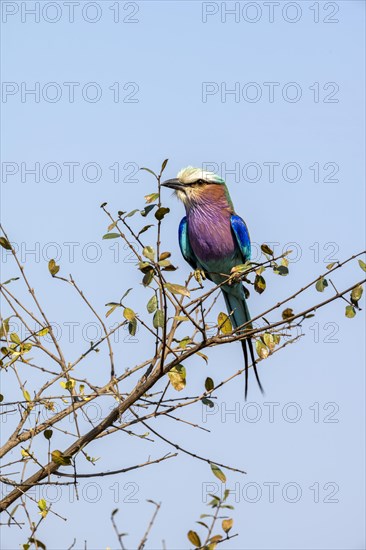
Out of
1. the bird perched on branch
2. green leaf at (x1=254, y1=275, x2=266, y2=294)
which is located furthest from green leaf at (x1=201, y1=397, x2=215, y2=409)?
the bird perched on branch

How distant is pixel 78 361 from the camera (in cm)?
389

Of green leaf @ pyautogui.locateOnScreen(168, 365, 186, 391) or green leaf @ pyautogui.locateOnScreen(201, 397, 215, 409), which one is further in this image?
green leaf @ pyautogui.locateOnScreen(201, 397, 215, 409)

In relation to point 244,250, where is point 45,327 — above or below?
below

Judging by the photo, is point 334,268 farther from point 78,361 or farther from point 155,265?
point 78,361

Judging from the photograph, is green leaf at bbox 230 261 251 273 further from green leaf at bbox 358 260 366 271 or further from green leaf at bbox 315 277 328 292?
green leaf at bbox 358 260 366 271

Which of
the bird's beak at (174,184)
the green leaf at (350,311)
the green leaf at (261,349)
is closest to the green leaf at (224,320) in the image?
the green leaf at (261,349)

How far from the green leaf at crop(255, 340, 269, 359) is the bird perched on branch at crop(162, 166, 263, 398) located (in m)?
1.97

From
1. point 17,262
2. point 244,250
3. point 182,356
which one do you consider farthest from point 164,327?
point 244,250

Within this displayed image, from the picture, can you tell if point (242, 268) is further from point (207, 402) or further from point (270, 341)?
point (207, 402)

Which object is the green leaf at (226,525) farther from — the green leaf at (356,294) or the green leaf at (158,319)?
the green leaf at (356,294)

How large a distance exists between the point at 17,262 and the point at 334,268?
1.20 metres

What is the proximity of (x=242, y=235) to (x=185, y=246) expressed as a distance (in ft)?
1.27

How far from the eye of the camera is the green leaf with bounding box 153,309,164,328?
361 centimetres

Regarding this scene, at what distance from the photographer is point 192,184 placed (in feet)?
20.0
